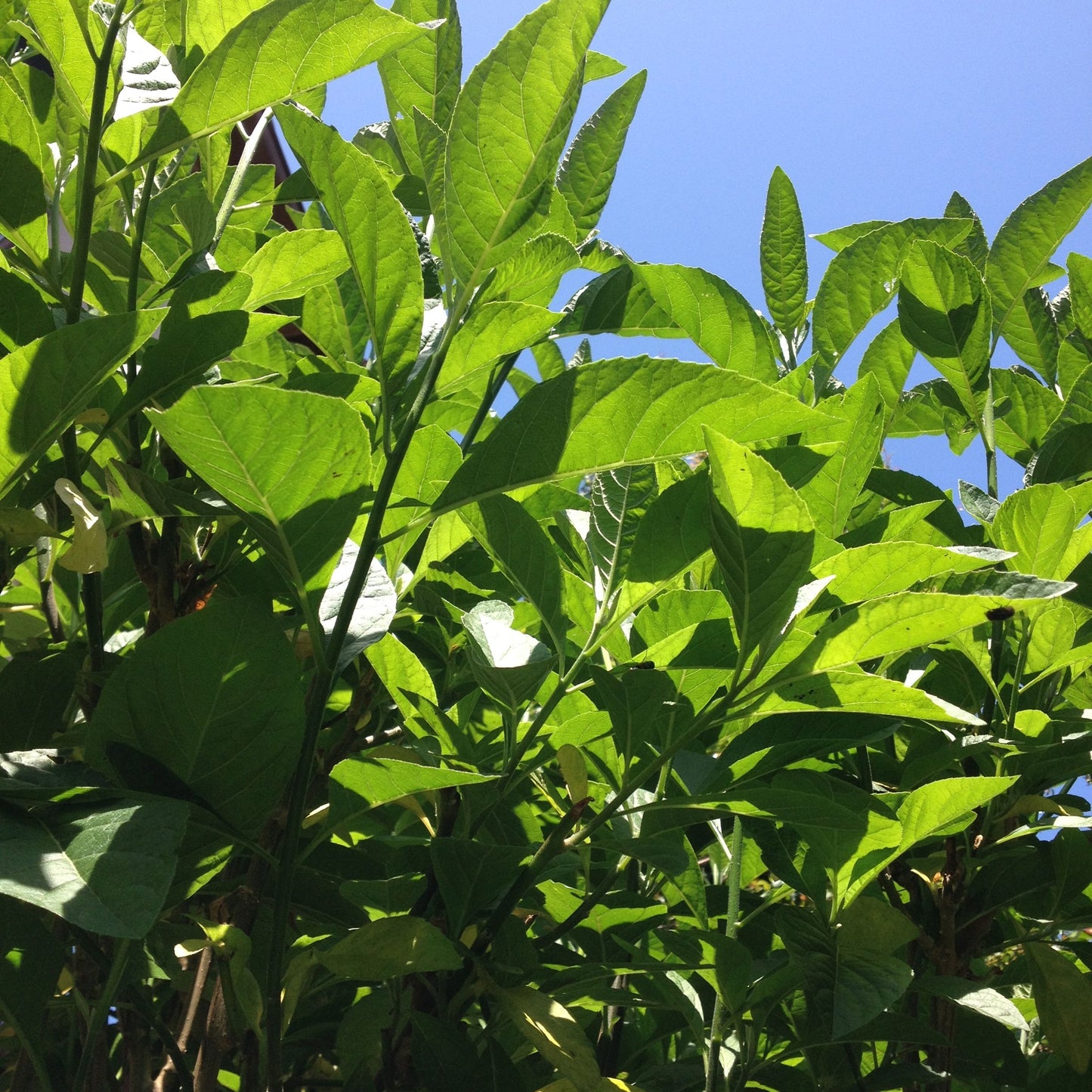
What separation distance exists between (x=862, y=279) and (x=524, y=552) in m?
0.60

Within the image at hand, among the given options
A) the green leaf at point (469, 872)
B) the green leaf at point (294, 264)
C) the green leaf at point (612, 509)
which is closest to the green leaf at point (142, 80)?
the green leaf at point (294, 264)

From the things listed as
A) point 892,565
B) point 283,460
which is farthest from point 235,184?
point 892,565

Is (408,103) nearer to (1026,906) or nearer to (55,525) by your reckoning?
(55,525)

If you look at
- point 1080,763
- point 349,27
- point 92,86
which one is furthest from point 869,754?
point 92,86

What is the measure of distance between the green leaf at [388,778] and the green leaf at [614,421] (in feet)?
0.60

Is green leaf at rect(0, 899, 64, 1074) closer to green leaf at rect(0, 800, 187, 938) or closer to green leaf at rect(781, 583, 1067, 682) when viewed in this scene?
green leaf at rect(0, 800, 187, 938)

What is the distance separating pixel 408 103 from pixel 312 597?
1.75ft

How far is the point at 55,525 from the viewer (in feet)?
2.73

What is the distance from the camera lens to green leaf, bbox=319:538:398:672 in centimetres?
69

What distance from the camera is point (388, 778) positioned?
73cm

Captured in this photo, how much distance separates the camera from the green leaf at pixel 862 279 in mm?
1121

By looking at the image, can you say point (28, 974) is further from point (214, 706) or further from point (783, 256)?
point (783, 256)

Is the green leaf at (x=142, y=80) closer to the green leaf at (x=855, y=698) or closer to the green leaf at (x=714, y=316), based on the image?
the green leaf at (x=714, y=316)

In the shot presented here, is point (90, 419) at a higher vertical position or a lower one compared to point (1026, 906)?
higher
